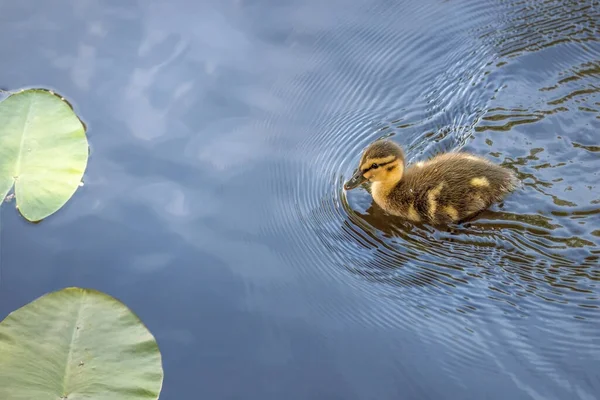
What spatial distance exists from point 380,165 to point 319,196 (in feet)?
1.03

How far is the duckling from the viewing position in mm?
3570

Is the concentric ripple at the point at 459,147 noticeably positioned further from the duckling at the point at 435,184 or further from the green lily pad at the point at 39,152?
the green lily pad at the point at 39,152

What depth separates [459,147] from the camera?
12.9ft

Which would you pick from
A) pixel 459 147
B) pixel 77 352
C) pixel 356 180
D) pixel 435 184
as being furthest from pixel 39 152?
pixel 459 147

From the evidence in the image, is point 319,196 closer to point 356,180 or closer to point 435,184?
point 356,180

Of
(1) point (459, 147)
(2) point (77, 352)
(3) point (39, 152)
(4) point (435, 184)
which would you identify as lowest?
(2) point (77, 352)

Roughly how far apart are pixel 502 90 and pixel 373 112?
684 millimetres

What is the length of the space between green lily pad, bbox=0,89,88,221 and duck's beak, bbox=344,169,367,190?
1.17 m

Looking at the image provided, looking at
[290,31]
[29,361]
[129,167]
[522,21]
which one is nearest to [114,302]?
[29,361]

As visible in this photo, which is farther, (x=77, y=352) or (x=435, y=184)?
(x=435, y=184)

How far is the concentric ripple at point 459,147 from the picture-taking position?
3.14 m

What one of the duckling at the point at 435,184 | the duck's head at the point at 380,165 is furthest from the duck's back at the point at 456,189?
the duck's head at the point at 380,165

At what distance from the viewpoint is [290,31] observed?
432 cm

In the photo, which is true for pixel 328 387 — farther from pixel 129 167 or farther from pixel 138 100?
pixel 138 100
